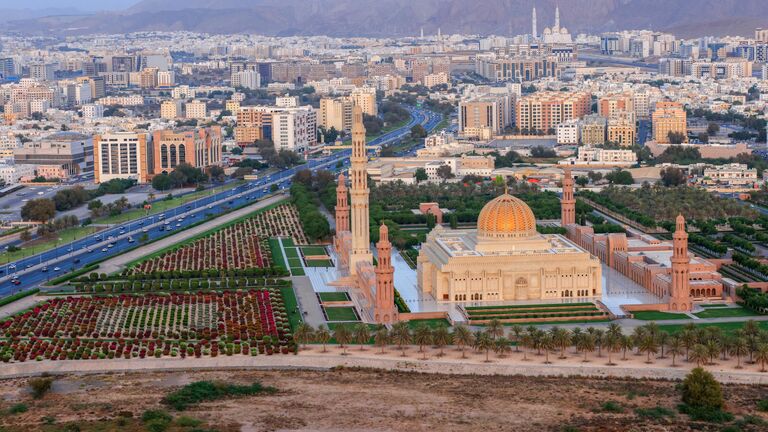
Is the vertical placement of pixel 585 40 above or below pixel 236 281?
above

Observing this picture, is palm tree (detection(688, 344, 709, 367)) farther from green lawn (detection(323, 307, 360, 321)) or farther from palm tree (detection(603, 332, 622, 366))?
green lawn (detection(323, 307, 360, 321))

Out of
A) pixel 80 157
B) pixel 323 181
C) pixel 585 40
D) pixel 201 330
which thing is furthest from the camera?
pixel 585 40

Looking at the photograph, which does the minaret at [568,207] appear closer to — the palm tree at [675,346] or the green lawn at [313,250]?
the green lawn at [313,250]

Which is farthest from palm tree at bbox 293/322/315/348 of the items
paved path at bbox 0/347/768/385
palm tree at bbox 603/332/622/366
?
palm tree at bbox 603/332/622/366

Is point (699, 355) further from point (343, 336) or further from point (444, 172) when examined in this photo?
point (444, 172)

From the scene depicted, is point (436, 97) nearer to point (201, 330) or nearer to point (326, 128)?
point (326, 128)

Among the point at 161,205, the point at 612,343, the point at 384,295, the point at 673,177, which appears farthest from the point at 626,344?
the point at 161,205

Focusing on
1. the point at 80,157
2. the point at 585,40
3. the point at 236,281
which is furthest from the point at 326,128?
the point at 585,40
